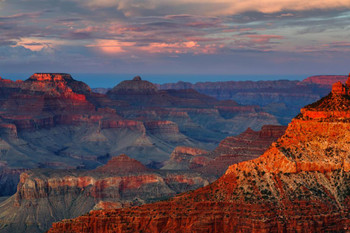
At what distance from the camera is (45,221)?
5674 inches

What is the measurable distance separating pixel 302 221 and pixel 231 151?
117 m

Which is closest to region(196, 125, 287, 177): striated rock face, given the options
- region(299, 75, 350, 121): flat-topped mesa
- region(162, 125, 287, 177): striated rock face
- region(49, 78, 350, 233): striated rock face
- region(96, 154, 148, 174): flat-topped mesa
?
region(162, 125, 287, 177): striated rock face

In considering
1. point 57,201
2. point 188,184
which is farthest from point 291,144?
point 57,201

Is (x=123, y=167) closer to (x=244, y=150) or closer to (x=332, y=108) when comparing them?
(x=244, y=150)

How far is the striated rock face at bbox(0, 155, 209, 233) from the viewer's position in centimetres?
14588

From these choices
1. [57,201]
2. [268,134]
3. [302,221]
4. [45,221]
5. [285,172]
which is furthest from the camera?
[268,134]

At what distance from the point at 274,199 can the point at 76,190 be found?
351 feet

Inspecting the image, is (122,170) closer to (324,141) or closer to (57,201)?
(57,201)

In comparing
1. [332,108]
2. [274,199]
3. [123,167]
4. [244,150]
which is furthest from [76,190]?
[274,199]

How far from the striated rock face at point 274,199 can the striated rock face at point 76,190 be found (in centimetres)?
8488

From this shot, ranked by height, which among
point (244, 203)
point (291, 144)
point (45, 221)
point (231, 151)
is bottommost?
point (45, 221)

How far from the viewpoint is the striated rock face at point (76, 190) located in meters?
146

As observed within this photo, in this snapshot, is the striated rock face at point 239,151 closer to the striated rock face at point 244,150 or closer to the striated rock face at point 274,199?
the striated rock face at point 244,150

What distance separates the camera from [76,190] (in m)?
156
